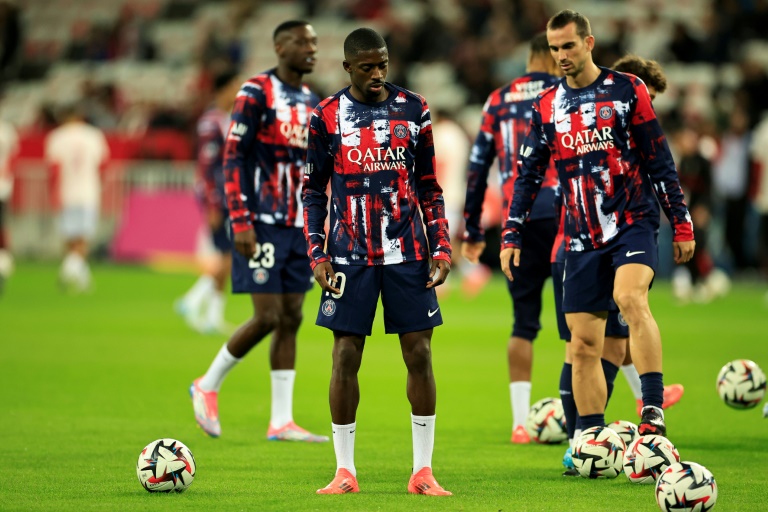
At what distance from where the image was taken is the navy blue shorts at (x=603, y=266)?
301 inches

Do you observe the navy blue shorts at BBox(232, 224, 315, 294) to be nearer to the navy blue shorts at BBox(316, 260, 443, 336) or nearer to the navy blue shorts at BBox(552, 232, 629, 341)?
the navy blue shorts at BBox(552, 232, 629, 341)

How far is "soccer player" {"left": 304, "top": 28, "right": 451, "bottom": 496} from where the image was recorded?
7.11 m

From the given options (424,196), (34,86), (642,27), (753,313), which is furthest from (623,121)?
(34,86)

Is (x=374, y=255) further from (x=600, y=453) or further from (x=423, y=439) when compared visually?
(x=600, y=453)

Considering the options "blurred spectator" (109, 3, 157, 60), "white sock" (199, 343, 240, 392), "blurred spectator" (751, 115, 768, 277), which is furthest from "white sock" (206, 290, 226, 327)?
"blurred spectator" (109, 3, 157, 60)

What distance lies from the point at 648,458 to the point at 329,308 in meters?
1.99

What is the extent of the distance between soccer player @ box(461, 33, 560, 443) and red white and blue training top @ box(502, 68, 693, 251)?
4.45ft

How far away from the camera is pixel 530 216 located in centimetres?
916

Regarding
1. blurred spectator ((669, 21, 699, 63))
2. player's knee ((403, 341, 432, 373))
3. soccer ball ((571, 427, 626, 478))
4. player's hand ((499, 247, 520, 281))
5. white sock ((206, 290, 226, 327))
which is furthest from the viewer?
blurred spectator ((669, 21, 699, 63))

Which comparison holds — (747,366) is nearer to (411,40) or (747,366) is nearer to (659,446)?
(659,446)

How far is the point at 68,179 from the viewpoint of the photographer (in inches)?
920

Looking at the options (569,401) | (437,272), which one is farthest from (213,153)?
(437,272)

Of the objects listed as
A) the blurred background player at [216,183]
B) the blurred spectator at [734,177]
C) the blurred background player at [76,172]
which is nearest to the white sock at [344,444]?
the blurred background player at [216,183]

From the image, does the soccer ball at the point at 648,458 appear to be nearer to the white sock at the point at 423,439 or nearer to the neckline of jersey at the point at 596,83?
the white sock at the point at 423,439
